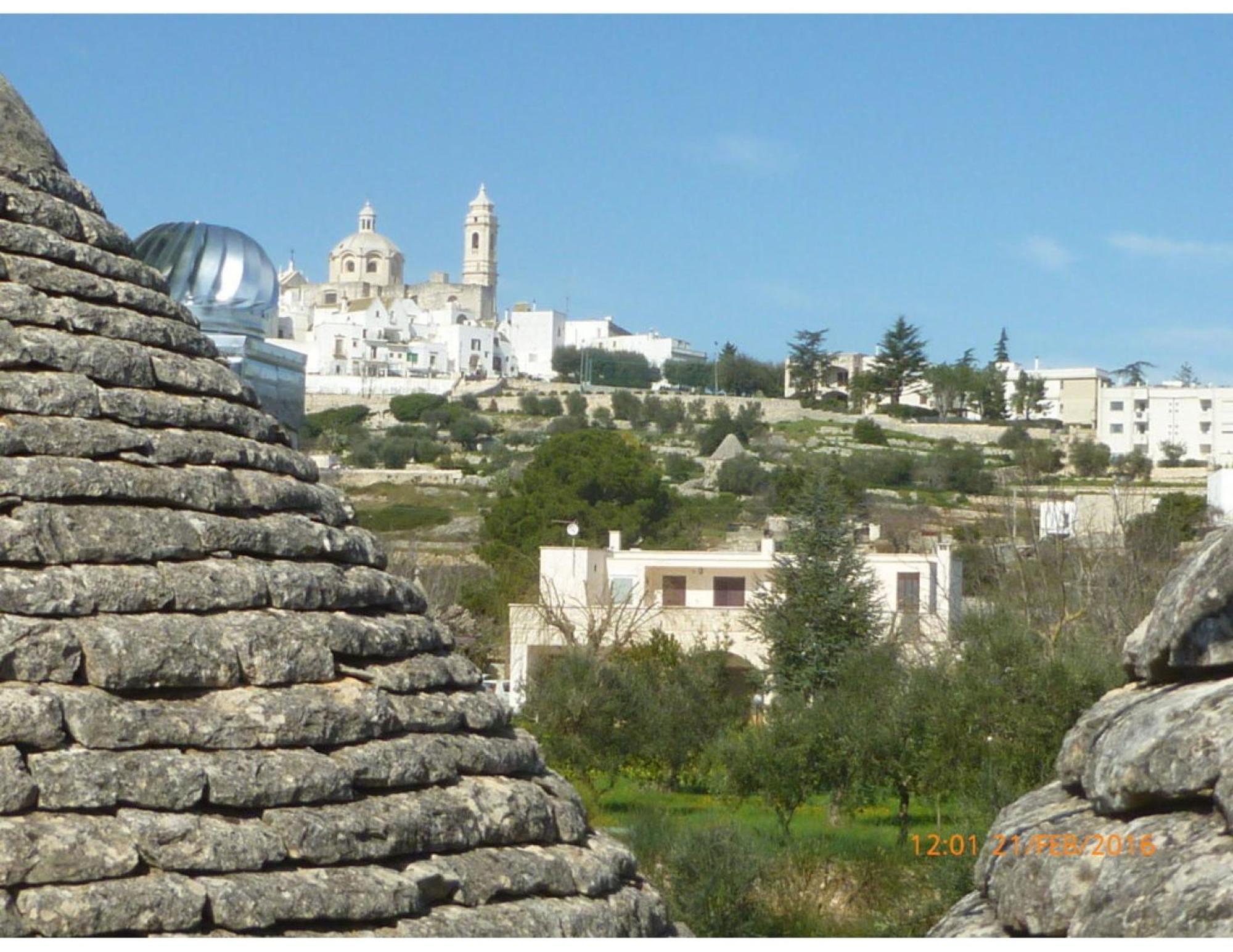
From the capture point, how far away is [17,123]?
21.0 ft

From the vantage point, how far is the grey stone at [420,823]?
5.25 meters

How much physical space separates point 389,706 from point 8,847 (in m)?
1.54

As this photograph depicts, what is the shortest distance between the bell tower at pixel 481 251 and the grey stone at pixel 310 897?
16297cm

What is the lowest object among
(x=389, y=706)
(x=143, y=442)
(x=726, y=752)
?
(x=726, y=752)

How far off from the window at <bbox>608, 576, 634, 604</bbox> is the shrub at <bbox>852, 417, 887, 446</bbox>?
52001mm

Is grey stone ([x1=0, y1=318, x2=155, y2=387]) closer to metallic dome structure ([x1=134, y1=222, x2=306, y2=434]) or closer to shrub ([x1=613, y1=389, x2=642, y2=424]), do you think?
metallic dome structure ([x1=134, y1=222, x2=306, y2=434])

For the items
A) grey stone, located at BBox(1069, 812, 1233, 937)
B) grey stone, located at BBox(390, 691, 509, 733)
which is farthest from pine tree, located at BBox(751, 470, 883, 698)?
grey stone, located at BBox(1069, 812, 1233, 937)

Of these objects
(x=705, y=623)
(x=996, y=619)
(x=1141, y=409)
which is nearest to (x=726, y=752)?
(x=996, y=619)

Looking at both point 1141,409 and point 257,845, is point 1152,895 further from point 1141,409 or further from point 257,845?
point 1141,409

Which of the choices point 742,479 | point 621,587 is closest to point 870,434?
point 742,479

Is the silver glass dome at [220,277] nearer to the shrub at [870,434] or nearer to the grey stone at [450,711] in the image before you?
the grey stone at [450,711]

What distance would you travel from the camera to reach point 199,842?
4.97 m

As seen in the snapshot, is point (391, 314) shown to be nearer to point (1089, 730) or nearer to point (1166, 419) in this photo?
point (1166, 419)

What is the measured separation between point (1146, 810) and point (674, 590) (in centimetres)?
3589
